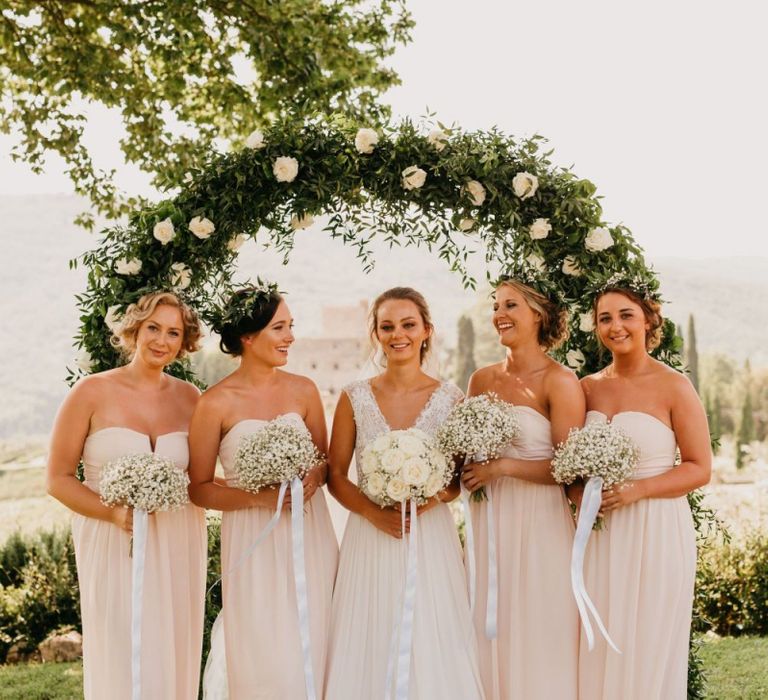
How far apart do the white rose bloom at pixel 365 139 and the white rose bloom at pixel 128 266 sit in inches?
67.5

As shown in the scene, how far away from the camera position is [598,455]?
17.3ft

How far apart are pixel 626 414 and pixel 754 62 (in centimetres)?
3971

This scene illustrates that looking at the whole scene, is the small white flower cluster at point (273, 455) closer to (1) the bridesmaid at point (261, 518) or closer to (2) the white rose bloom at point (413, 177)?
(1) the bridesmaid at point (261, 518)

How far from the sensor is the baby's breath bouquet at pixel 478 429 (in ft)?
17.7

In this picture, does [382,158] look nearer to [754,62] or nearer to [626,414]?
[626,414]

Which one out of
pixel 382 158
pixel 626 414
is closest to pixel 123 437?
pixel 382 158

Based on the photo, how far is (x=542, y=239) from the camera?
6.61 metres

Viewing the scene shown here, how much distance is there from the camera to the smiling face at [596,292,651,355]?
5.74 meters

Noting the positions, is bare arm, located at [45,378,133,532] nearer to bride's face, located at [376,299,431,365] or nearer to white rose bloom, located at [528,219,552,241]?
bride's face, located at [376,299,431,365]

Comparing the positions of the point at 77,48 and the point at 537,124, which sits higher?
the point at 537,124

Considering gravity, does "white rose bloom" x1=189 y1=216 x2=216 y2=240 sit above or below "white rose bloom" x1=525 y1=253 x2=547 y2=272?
above

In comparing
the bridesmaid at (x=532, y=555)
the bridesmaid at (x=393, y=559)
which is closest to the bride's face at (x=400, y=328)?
the bridesmaid at (x=393, y=559)

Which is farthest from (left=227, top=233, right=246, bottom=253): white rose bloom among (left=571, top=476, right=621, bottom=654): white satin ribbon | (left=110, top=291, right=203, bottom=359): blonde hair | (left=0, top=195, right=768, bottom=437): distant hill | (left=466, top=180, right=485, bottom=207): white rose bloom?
(left=0, top=195, right=768, bottom=437): distant hill

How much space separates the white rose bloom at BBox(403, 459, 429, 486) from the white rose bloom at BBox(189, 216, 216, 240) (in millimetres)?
2224
